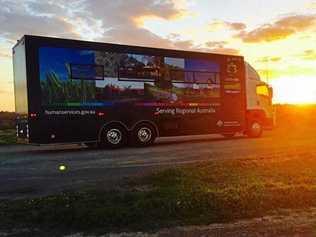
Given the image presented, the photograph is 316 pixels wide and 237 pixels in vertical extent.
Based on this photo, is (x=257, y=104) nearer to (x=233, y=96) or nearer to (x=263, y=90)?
(x=263, y=90)

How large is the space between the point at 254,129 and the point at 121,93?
25.8 feet

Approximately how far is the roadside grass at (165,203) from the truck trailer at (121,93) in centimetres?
804

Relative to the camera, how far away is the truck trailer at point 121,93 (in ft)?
58.0

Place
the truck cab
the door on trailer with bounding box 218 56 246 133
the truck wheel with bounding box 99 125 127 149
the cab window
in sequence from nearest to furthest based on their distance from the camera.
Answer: the truck wheel with bounding box 99 125 127 149, the door on trailer with bounding box 218 56 246 133, the truck cab, the cab window

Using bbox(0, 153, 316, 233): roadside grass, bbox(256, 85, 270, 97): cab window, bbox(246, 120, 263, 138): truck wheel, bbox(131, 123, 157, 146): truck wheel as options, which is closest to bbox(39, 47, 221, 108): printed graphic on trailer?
bbox(131, 123, 157, 146): truck wheel

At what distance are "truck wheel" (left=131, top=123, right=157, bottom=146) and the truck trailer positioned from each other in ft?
0.13

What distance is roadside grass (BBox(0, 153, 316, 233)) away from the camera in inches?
279

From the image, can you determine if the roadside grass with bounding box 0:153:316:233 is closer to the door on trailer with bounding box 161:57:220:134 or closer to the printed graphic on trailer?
the printed graphic on trailer

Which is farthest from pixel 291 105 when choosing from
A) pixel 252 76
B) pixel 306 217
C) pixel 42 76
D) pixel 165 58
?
pixel 306 217

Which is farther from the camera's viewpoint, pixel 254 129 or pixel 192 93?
pixel 254 129

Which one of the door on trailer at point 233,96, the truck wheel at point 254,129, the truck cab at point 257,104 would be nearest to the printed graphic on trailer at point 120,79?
the door on trailer at point 233,96

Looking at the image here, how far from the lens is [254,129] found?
24.3 metres

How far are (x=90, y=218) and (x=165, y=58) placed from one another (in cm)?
1411

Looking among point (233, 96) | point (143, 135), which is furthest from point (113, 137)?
point (233, 96)
